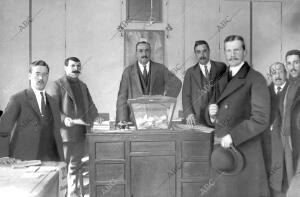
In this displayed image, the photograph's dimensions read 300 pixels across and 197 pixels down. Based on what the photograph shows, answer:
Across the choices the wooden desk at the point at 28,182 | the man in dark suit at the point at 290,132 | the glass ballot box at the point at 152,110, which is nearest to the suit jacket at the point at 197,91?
the glass ballot box at the point at 152,110

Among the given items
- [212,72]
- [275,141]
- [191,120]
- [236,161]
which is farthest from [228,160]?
[212,72]

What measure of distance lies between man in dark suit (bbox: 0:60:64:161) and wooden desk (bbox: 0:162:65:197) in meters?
0.90

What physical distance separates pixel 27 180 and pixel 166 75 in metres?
3.15

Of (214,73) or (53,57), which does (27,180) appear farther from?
(53,57)

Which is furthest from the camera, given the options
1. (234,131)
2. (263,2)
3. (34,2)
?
(263,2)

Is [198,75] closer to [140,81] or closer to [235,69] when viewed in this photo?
[140,81]

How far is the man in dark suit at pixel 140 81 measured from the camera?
4727 millimetres

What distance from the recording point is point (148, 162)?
151 inches

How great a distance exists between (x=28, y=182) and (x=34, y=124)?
1.42 metres

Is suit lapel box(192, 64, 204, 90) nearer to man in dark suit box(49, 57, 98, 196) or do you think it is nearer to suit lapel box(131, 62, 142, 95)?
suit lapel box(131, 62, 142, 95)

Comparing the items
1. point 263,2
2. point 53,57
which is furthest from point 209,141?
point 263,2

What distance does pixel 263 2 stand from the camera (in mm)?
6977

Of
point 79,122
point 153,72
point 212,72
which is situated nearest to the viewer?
point 79,122

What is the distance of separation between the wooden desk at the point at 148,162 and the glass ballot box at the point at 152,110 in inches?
4.0
